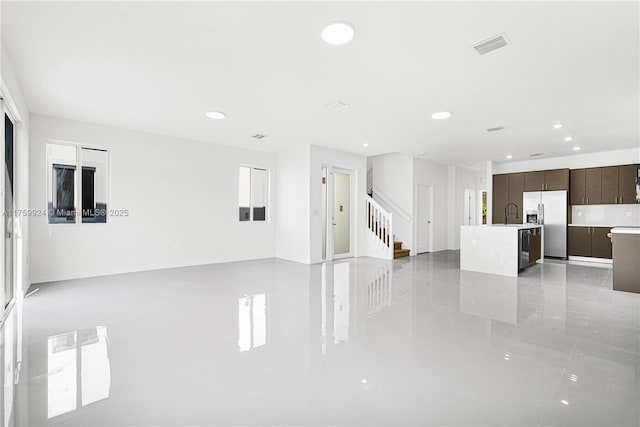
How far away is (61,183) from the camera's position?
5316 millimetres

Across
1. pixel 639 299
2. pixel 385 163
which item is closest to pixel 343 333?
pixel 639 299

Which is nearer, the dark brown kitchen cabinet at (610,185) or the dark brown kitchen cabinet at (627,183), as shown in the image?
the dark brown kitchen cabinet at (627,183)

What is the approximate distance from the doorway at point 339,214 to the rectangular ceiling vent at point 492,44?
193 inches

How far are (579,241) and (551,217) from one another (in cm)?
80

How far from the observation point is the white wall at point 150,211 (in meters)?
5.11

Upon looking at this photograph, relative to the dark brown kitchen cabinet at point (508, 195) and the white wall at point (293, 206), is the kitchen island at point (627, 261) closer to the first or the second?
the dark brown kitchen cabinet at point (508, 195)

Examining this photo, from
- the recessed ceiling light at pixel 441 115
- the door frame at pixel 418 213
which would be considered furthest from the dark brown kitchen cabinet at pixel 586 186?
the recessed ceiling light at pixel 441 115

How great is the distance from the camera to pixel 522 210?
28.0 ft

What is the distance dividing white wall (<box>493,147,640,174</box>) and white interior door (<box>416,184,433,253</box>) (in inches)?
80.6

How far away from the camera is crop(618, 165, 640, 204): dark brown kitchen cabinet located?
713cm

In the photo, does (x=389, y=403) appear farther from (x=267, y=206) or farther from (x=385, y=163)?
(x=385, y=163)

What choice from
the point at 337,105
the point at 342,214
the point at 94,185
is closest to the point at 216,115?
the point at 337,105

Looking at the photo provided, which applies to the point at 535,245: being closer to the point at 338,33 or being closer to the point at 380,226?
the point at 380,226

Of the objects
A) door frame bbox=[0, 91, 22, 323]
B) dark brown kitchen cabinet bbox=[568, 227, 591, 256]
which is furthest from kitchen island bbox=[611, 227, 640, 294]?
door frame bbox=[0, 91, 22, 323]
